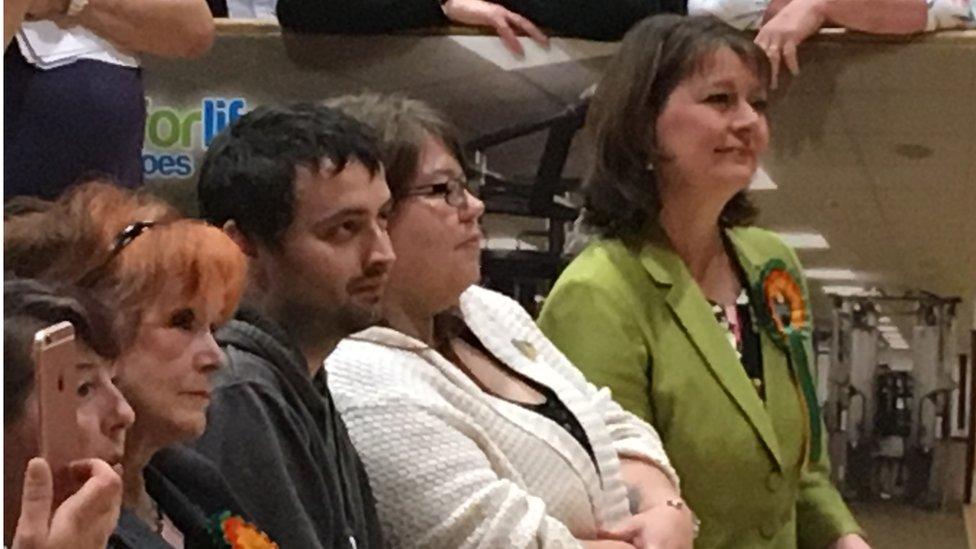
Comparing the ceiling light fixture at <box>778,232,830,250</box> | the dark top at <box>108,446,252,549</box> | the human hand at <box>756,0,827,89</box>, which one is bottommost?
the ceiling light fixture at <box>778,232,830,250</box>

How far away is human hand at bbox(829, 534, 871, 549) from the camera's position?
6.93 feet

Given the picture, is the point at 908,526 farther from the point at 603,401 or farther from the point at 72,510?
the point at 72,510

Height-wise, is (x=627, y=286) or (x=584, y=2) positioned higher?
(x=584, y=2)

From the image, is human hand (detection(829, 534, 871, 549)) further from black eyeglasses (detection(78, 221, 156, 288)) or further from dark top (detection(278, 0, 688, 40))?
black eyeglasses (detection(78, 221, 156, 288))

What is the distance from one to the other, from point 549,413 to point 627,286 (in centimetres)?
33

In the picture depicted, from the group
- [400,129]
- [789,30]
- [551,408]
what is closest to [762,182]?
[789,30]

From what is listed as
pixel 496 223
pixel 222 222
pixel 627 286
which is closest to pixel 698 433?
pixel 627 286

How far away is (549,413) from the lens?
69.2 inches

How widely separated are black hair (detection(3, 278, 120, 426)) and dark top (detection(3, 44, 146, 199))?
1.34ft

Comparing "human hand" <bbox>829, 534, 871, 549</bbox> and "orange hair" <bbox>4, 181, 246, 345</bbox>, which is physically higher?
"orange hair" <bbox>4, 181, 246, 345</bbox>

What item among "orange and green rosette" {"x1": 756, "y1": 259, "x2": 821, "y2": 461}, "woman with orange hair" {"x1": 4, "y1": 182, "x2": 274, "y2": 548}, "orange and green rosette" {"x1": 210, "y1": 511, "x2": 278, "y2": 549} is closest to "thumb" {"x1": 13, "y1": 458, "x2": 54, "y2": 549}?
"woman with orange hair" {"x1": 4, "y1": 182, "x2": 274, "y2": 548}

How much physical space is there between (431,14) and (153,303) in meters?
1.21

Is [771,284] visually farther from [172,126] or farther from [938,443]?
[172,126]

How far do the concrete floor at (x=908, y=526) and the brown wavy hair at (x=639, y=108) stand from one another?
0.69 meters
